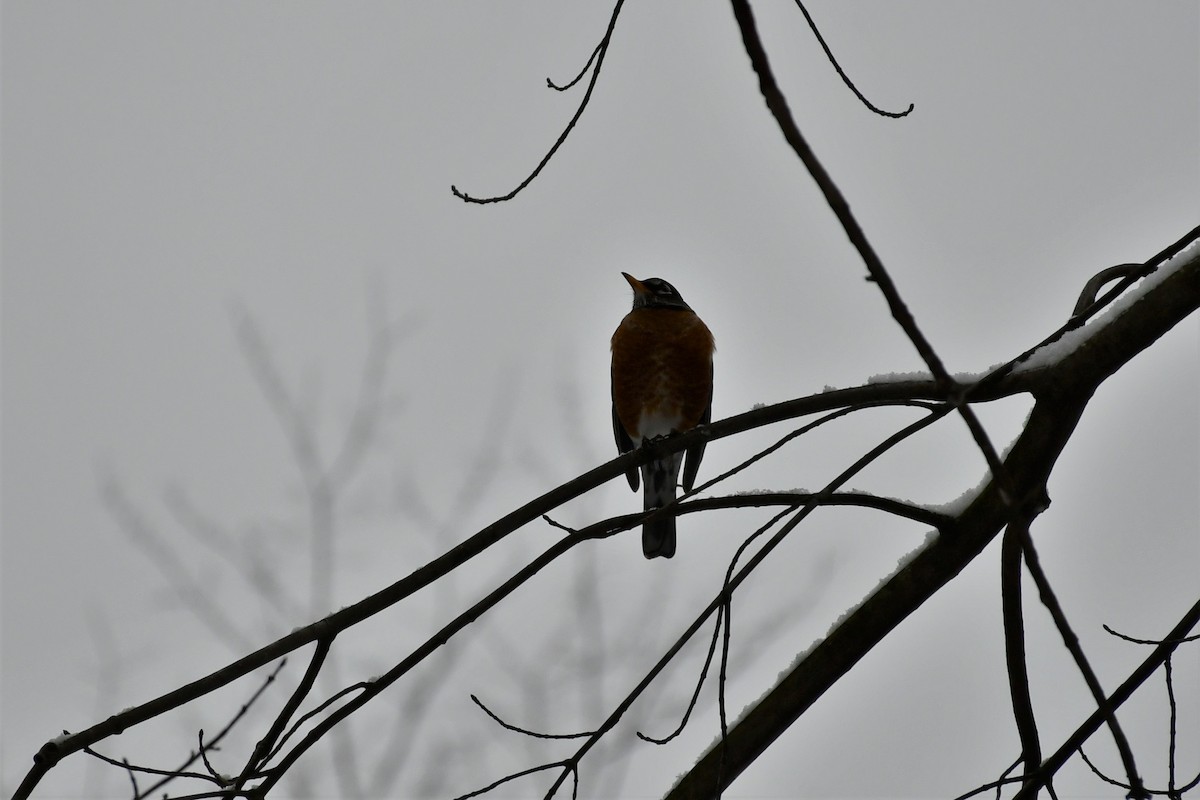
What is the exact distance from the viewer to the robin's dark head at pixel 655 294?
5812 mm

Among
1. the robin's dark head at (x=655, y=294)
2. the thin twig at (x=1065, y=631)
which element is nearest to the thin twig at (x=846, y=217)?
the thin twig at (x=1065, y=631)

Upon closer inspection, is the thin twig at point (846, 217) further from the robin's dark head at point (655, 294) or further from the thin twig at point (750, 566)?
the robin's dark head at point (655, 294)

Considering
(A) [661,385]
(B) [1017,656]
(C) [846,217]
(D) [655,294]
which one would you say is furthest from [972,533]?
(D) [655,294]

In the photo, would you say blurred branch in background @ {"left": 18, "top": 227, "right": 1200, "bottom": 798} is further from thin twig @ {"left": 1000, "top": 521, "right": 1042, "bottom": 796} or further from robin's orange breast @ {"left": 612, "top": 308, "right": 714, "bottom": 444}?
robin's orange breast @ {"left": 612, "top": 308, "right": 714, "bottom": 444}

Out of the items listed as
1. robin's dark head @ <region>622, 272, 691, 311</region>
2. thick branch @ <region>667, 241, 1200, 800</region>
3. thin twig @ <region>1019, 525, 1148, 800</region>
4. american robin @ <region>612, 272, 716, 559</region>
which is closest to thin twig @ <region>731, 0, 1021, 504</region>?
thin twig @ <region>1019, 525, 1148, 800</region>

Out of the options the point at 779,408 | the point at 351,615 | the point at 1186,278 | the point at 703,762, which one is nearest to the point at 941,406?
the point at 779,408

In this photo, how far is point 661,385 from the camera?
5.39 metres

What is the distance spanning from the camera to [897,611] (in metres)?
2.67

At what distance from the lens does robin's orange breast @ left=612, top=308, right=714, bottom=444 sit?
5.39 m

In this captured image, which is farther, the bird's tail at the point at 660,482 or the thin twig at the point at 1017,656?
the bird's tail at the point at 660,482

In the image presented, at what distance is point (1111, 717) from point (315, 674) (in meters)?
1.54

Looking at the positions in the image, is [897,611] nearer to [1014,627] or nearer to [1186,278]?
[1014,627]

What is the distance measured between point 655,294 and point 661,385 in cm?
70

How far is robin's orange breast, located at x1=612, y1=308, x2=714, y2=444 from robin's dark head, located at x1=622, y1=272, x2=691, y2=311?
31 centimetres
